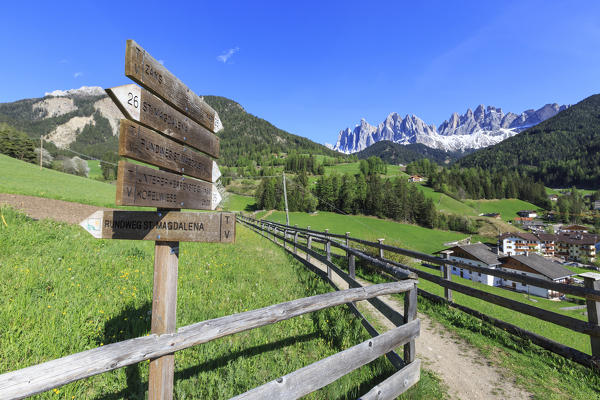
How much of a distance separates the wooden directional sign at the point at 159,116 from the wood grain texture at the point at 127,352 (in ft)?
5.40

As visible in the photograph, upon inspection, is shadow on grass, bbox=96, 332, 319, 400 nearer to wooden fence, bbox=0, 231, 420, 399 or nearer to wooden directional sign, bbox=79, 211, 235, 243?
wooden fence, bbox=0, 231, 420, 399

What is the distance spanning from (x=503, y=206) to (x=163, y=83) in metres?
141

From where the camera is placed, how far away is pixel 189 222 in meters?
2.32

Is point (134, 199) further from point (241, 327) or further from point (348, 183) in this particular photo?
point (348, 183)

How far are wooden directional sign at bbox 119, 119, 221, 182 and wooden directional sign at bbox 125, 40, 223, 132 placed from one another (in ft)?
1.27

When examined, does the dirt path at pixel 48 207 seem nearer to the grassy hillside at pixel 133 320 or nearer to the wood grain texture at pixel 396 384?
the grassy hillside at pixel 133 320

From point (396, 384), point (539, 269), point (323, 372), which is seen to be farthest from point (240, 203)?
point (323, 372)

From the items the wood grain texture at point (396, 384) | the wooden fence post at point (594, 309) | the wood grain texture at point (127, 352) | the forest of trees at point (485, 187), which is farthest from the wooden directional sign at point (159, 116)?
the forest of trees at point (485, 187)

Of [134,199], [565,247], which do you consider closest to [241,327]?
[134,199]

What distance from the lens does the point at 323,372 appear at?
2.37 metres

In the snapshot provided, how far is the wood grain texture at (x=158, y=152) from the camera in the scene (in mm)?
1967

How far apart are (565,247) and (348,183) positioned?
7016 cm

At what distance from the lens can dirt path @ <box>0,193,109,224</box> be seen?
39.0ft

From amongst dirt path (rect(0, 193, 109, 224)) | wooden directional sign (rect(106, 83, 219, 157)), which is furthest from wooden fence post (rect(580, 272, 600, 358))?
dirt path (rect(0, 193, 109, 224))
